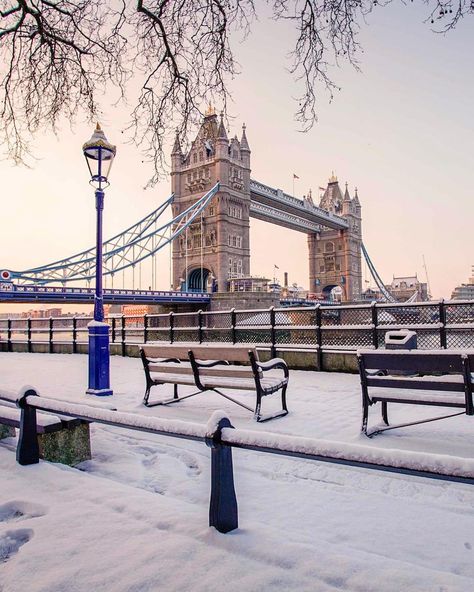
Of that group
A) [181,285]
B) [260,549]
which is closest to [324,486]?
[260,549]

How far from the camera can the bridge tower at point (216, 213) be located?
2109 inches

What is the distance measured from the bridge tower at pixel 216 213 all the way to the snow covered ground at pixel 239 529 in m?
49.1

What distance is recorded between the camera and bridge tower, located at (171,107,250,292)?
176 ft

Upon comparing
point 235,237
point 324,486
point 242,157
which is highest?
point 242,157

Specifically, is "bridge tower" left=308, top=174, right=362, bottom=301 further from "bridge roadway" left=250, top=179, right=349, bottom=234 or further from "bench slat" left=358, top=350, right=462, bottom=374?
"bench slat" left=358, top=350, right=462, bottom=374

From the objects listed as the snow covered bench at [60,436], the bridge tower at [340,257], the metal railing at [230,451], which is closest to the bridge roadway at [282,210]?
the bridge tower at [340,257]

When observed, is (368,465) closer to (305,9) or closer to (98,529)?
(98,529)

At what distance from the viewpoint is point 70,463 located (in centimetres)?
331

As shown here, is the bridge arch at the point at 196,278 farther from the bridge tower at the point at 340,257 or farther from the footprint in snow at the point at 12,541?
the footprint in snow at the point at 12,541

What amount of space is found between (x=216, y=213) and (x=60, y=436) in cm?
5290

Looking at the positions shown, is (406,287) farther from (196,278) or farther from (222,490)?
(222,490)

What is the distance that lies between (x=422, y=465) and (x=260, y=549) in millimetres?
825

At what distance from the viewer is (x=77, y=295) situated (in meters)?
32.1

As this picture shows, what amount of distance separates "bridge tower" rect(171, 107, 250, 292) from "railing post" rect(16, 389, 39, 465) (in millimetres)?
49227
